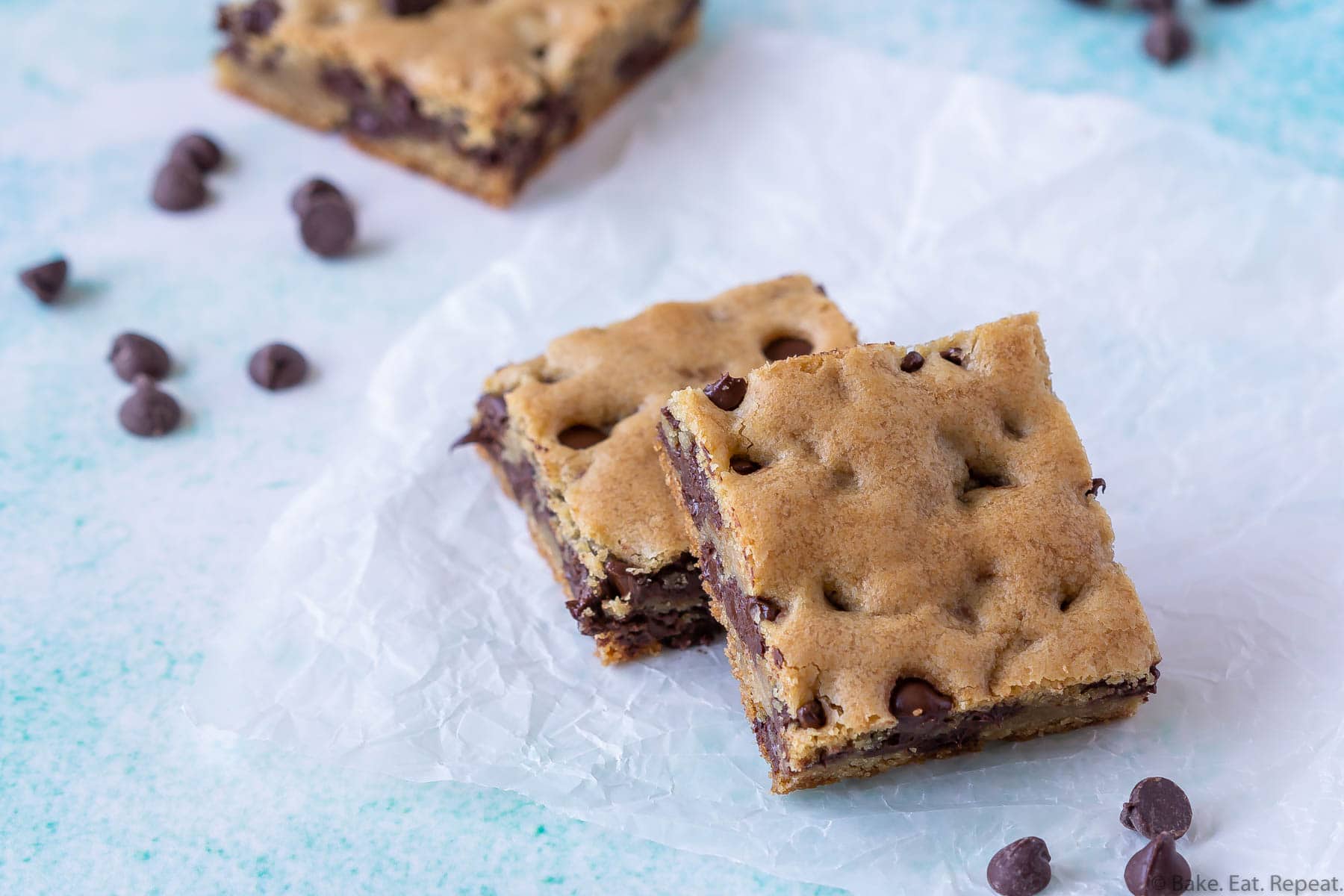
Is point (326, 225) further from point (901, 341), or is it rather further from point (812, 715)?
point (812, 715)

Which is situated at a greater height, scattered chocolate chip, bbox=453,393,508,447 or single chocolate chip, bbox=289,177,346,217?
scattered chocolate chip, bbox=453,393,508,447

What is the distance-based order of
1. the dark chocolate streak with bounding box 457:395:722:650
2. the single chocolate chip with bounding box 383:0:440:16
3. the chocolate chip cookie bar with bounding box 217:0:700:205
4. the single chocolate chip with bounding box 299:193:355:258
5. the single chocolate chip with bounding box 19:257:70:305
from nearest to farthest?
the dark chocolate streak with bounding box 457:395:722:650 → the single chocolate chip with bounding box 19:257:70:305 → the single chocolate chip with bounding box 299:193:355:258 → the chocolate chip cookie bar with bounding box 217:0:700:205 → the single chocolate chip with bounding box 383:0:440:16

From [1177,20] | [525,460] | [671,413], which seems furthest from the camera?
[1177,20]

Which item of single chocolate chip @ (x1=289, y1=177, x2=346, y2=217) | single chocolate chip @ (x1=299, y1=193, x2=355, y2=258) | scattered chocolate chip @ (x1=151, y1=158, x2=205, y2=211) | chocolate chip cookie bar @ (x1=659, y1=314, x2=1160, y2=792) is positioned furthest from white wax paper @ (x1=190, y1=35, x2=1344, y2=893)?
scattered chocolate chip @ (x1=151, y1=158, x2=205, y2=211)

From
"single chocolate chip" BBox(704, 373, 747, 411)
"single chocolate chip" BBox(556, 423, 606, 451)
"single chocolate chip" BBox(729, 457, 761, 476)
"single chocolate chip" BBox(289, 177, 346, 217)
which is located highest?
"single chocolate chip" BBox(704, 373, 747, 411)

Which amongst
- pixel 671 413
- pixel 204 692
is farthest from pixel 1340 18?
pixel 204 692

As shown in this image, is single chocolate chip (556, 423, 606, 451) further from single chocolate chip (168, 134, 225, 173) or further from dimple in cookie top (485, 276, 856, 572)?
single chocolate chip (168, 134, 225, 173)

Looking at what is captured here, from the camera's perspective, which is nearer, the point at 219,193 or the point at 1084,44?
the point at 219,193

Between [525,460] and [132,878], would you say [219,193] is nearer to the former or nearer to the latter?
[525,460]
